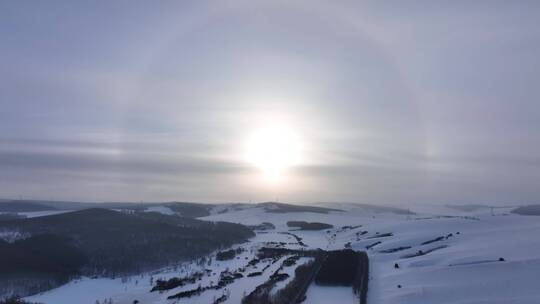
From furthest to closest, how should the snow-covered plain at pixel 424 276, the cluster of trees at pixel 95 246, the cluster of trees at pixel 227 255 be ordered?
the cluster of trees at pixel 227 255 < the cluster of trees at pixel 95 246 < the snow-covered plain at pixel 424 276

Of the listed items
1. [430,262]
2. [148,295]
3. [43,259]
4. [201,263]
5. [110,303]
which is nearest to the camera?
[110,303]

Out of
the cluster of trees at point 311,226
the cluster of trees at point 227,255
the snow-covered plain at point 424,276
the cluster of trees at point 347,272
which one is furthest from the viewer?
the cluster of trees at point 311,226

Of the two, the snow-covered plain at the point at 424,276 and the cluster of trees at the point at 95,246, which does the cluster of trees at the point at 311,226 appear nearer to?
the cluster of trees at the point at 95,246

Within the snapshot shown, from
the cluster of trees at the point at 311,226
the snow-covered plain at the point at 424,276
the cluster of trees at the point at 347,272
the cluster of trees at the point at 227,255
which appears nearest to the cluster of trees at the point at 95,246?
the cluster of trees at the point at 227,255

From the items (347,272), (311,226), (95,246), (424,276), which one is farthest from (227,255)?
(311,226)

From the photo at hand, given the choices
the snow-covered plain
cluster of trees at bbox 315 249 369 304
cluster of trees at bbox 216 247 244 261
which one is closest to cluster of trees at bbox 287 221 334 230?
cluster of trees at bbox 216 247 244 261

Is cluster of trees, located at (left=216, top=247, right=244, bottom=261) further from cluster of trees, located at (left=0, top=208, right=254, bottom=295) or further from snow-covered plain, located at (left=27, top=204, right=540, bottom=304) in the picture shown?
cluster of trees, located at (left=0, top=208, right=254, bottom=295)

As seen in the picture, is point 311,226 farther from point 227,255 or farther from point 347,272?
point 347,272

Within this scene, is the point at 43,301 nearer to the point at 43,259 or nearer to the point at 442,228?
the point at 43,259

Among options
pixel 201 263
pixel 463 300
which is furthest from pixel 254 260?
pixel 463 300

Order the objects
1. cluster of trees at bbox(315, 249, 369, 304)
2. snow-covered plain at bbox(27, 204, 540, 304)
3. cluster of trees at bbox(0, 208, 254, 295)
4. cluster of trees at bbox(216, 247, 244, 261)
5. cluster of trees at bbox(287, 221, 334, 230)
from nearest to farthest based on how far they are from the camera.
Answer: snow-covered plain at bbox(27, 204, 540, 304) < cluster of trees at bbox(315, 249, 369, 304) < cluster of trees at bbox(0, 208, 254, 295) < cluster of trees at bbox(216, 247, 244, 261) < cluster of trees at bbox(287, 221, 334, 230)

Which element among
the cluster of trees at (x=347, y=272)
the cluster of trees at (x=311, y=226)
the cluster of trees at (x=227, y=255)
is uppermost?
the cluster of trees at (x=311, y=226)
